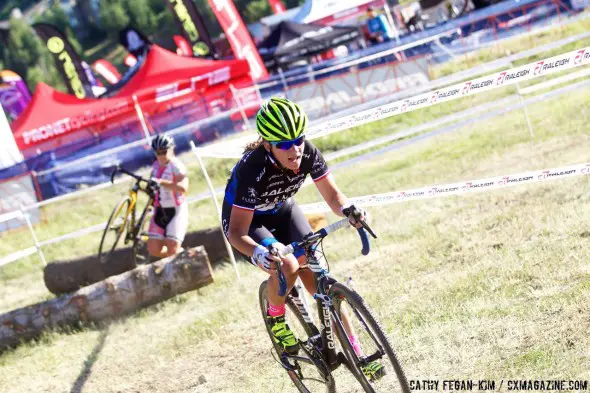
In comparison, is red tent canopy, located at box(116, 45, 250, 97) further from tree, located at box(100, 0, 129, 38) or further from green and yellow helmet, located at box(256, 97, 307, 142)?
tree, located at box(100, 0, 129, 38)

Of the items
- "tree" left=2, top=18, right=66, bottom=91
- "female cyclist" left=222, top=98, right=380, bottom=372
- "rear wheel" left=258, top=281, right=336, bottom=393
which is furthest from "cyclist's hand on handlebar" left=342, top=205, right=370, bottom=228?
"tree" left=2, top=18, right=66, bottom=91

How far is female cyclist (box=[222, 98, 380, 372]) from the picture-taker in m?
4.69

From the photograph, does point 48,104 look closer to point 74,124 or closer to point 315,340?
point 74,124

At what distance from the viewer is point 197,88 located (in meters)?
22.5

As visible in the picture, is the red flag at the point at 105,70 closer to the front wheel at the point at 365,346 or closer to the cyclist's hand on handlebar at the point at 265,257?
the cyclist's hand on handlebar at the point at 265,257

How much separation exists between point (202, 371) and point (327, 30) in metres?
25.0

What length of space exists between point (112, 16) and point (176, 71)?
61.5 m

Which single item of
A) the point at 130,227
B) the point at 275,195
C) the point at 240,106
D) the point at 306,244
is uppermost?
the point at 275,195

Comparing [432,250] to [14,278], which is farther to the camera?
[14,278]

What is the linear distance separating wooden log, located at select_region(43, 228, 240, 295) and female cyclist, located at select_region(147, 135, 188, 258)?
0.70 metres

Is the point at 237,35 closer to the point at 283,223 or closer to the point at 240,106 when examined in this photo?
the point at 240,106

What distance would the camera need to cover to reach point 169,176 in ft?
31.0

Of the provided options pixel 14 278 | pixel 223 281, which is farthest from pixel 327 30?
pixel 223 281

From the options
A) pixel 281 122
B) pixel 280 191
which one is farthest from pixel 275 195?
pixel 281 122
